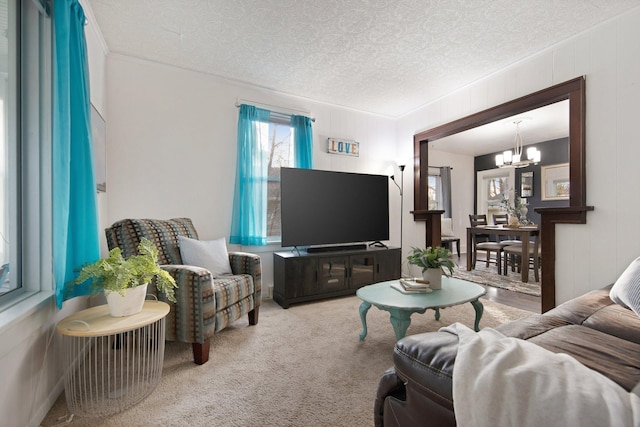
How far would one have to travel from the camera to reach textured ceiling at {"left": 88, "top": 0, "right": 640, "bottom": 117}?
2160 mm

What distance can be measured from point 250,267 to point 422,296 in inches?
56.0

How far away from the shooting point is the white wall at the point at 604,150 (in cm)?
222

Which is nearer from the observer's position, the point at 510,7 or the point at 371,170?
the point at 510,7

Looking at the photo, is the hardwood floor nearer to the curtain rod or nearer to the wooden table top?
the curtain rod

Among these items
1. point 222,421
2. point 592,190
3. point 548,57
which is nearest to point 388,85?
point 548,57

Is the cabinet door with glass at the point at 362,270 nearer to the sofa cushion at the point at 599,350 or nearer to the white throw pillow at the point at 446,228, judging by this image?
the sofa cushion at the point at 599,350

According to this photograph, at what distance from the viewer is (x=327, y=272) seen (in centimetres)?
329

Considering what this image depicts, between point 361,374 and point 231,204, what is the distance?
2233 mm

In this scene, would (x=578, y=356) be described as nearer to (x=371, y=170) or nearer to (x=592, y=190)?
(x=592, y=190)

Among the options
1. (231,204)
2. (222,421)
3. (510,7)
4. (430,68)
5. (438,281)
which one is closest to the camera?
(222,421)

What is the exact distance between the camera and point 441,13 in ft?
7.25

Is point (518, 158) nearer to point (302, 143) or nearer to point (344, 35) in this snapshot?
point (302, 143)

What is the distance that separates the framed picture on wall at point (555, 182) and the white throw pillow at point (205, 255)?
6438 millimetres

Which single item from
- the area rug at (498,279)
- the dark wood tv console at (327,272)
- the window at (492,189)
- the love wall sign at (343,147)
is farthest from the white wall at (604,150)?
the window at (492,189)
